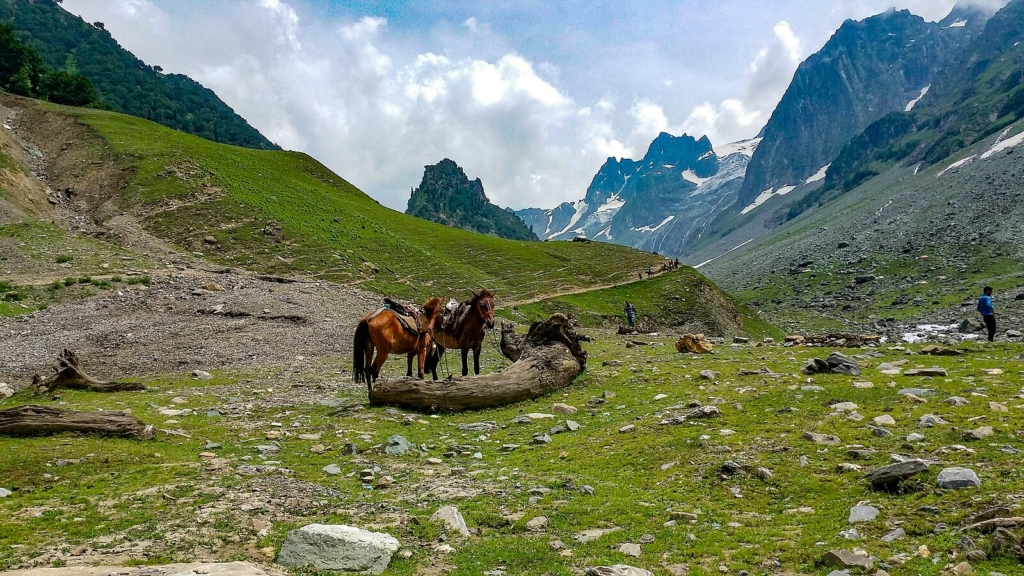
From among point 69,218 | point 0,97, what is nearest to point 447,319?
point 69,218

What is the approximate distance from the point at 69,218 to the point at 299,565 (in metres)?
56.0

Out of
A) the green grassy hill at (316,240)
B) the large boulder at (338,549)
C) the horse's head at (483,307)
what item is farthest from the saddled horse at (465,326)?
the green grassy hill at (316,240)

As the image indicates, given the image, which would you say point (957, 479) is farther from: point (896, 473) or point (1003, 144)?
point (1003, 144)

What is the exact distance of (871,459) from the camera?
7.83m

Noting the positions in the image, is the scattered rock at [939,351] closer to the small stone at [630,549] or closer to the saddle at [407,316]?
the small stone at [630,549]

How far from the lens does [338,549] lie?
20.1 ft

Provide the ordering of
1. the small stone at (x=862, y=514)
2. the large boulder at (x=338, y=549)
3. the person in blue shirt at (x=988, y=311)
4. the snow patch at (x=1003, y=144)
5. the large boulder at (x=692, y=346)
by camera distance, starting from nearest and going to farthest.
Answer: the large boulder at (x=338, y=549)
the small stone at (x=862, y=514)
the large boulder at (x=692, y=346)
the person in blue shirt at (x=988, y=311)
the snow patch at (x=1003, y=144)

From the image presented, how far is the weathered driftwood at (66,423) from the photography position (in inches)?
404

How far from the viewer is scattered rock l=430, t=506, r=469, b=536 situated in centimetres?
687

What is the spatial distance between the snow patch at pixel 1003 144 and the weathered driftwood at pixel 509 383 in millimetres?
166058

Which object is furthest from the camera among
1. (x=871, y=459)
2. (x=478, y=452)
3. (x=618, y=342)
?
(x=618, y=342)

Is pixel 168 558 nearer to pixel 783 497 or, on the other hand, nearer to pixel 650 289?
pixel 783 497

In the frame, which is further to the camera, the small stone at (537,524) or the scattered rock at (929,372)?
the scattered rock at (929,372)

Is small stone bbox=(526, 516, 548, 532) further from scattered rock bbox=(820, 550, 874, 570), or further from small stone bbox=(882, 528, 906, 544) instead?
small stone bbox=(882, 528, 906, 544)
